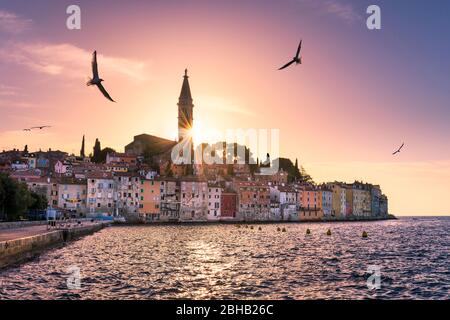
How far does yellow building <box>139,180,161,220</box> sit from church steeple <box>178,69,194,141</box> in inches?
1538

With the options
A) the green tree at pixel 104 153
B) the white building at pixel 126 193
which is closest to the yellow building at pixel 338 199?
the white building at pixel 126 193

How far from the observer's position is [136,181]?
116812 mm

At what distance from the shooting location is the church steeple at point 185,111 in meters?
154

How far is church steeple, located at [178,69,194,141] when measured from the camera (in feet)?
506

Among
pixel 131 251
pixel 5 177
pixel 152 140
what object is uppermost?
pixel 152 140

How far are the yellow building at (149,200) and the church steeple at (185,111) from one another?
3906cm

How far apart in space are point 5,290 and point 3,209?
131ft

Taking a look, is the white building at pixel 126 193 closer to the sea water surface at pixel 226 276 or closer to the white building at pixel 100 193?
the white building at pixel 100 193

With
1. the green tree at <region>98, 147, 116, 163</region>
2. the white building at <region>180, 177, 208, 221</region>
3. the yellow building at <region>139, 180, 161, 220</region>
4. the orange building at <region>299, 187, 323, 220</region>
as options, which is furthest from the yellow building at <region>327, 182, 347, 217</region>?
the green tree at <region>98, 147, 116, 163</region>

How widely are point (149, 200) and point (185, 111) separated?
4512 cm

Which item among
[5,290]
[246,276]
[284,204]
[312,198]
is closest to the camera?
[5,290]

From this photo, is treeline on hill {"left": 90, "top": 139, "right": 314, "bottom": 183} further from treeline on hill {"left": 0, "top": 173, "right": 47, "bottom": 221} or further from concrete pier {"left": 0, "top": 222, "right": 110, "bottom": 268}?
concrete pier {"left": 0, "top": 222, "right": 110, "bottom": 268}
